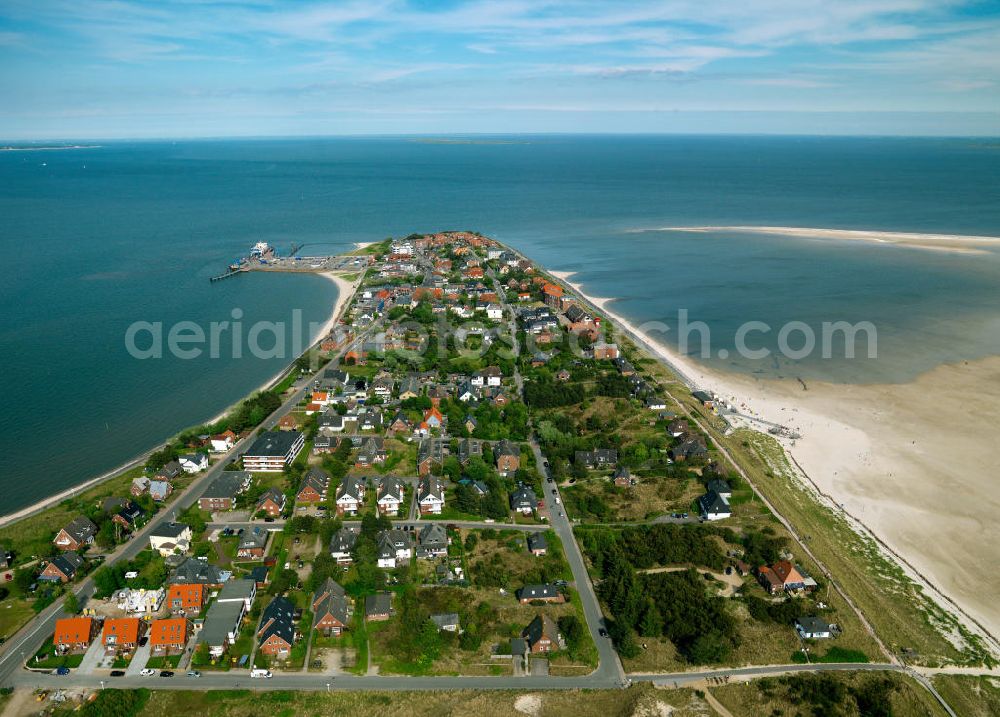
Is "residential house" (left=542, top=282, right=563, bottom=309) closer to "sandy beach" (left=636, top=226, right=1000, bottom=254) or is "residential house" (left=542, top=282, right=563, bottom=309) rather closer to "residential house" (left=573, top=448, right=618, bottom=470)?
"residential house" (left=573, top=448, right=618, bottom=470)

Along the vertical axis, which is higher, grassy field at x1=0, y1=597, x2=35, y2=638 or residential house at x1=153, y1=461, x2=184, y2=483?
residential house at x1=153, y1=461, x2=184, y2=483

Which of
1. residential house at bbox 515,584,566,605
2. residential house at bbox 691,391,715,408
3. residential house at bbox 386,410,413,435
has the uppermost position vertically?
residential house at bbox 691,391,715,408

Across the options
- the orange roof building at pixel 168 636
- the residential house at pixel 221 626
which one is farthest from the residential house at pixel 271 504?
the orange roof building at pixel 168 636

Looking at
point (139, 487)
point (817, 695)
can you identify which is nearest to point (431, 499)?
point (139, 487)

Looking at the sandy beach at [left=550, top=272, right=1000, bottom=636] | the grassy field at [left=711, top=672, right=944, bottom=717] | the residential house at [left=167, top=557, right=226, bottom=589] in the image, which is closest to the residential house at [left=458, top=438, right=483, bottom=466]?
the residential house at [left=167, top=557, right=226, bottom=589]

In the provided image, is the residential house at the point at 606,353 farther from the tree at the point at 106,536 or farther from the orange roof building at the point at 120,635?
the orange roof building at the point at 120,635
